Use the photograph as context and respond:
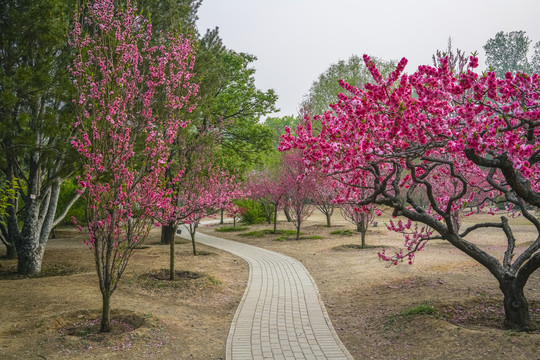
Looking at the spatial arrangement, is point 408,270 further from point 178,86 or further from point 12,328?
point 12,328

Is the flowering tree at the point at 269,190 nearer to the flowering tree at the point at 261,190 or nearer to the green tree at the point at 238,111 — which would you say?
the flowering tree at the point at 261,190

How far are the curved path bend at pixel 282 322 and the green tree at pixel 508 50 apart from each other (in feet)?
181

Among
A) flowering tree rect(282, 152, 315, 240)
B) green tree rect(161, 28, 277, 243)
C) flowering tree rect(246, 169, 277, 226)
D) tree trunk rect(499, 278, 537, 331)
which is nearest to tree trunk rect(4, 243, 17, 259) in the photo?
green tree rect(161, 28, 277, 243)

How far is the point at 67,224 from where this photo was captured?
89.9 feet

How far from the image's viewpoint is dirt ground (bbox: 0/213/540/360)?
549 cm

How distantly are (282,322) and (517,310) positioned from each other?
3.66 metres

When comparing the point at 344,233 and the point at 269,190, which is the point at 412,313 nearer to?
the point at 344,233

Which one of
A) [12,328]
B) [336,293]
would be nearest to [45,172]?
[12,328]

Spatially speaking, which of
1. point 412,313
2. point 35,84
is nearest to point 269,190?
point 35,84

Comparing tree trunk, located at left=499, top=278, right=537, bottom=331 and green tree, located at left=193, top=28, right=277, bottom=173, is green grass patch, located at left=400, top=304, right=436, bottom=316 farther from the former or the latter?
green tree, located at left=193, top=28, right=277, bottom=173

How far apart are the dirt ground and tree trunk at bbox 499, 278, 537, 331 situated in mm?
302

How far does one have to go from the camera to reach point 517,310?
586cm

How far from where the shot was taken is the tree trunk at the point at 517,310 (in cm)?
583

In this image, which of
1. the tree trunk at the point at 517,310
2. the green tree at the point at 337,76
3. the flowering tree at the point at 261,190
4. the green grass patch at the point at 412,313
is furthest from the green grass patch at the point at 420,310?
the green tree at the point at 337,76
